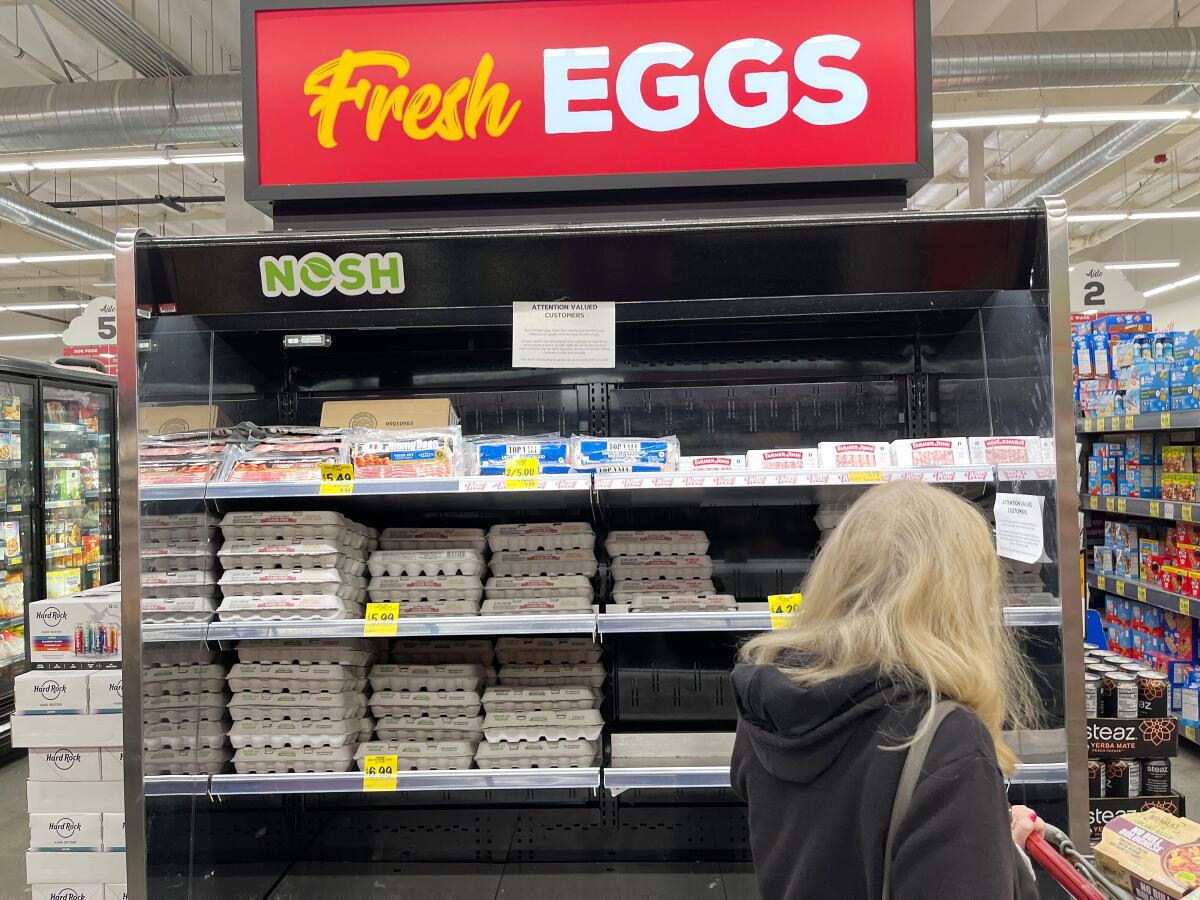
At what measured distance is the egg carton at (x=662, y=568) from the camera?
2770 millimetres

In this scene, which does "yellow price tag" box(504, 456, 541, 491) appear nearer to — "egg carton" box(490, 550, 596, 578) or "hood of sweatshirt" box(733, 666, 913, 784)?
"egg carton" box(490, 550, 596, 578)

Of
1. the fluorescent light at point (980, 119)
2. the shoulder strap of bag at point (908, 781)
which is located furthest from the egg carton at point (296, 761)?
the fluorescent light at point (980, 119)

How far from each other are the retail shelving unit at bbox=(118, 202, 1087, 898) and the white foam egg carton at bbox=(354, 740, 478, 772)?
109 mm

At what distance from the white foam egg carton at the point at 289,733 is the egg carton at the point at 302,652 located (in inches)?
7.3

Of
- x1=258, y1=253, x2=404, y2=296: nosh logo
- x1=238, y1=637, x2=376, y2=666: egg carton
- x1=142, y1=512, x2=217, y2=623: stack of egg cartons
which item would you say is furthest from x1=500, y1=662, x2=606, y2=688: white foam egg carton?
x1=258, y1=253, x2=404, y2=296: nosh logo

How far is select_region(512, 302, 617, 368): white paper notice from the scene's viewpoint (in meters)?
2.44

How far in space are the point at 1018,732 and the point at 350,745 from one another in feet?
6.54

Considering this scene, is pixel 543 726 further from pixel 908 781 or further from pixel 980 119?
pixel 980 119

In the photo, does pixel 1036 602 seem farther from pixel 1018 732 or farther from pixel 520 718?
pixel 520 718

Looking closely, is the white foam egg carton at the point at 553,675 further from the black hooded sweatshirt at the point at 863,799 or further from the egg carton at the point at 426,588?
the black hooded sweatshirt at the point at 863,799

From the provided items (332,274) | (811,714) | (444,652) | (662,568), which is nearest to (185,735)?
(444,652)

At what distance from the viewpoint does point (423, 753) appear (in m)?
2.62

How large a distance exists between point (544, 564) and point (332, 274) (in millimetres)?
1111

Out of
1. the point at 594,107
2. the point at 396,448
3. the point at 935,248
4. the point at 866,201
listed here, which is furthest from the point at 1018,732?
the point at 594,107
